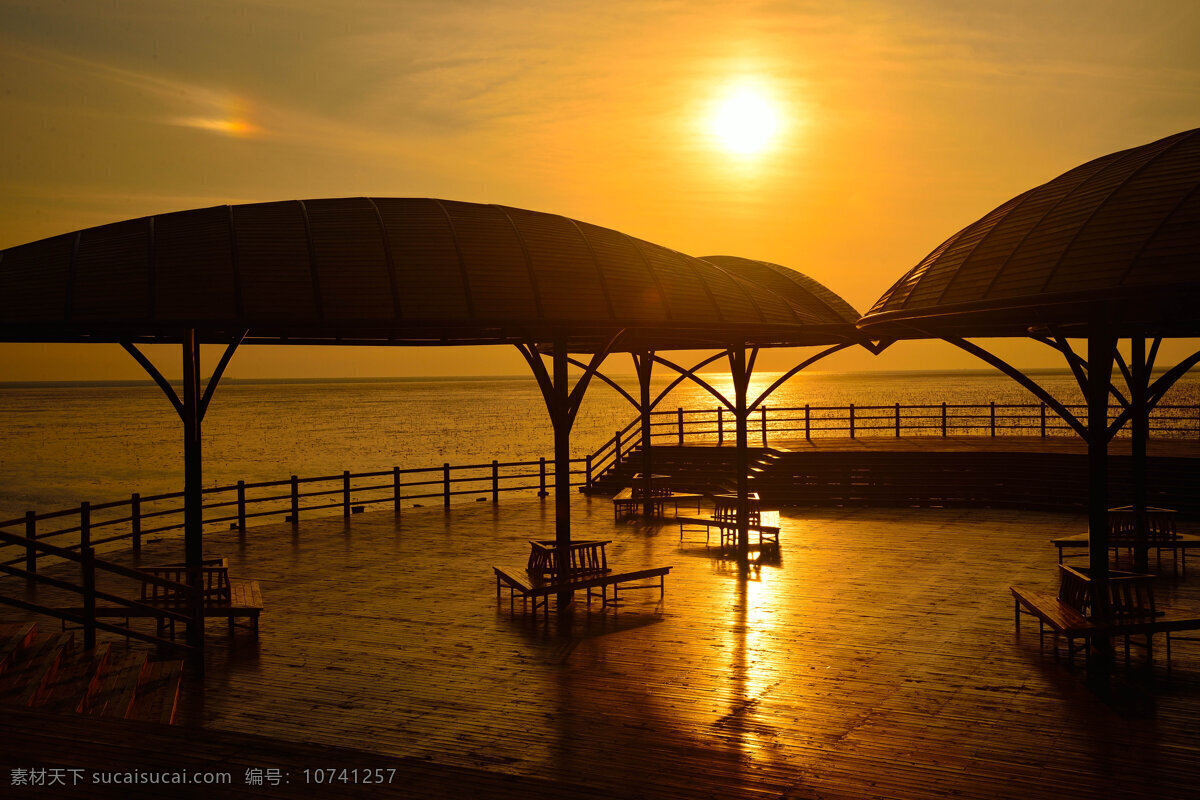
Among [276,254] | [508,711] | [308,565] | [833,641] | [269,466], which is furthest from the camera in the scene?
[269,466]

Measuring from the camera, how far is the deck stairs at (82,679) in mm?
8281

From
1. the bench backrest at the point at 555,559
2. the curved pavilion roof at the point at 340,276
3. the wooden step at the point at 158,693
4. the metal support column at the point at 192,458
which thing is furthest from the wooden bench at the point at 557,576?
the wooden step at the point at 158,693

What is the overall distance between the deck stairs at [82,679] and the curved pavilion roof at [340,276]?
3.84 meters

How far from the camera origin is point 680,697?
9.32 metres

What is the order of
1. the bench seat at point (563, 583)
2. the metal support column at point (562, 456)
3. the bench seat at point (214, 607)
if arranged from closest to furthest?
the bench seat at point (214, 607)
the bench seat at point (563, 583)
the metal support column at point (562, 456)

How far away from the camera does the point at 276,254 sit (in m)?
12.5

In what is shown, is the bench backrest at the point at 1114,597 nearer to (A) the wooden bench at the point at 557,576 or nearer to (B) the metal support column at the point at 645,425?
(A) the wooden bench at the point at 557,576

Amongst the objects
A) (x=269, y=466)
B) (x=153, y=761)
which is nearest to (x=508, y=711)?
(x=153, y=761)

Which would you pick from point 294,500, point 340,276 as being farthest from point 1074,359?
point 294,500

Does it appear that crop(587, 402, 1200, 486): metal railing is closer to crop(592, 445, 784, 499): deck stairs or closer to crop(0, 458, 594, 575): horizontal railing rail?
crop(592, 445, 784, 499): deck stairs

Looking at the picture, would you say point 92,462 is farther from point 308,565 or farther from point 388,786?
point 388,786

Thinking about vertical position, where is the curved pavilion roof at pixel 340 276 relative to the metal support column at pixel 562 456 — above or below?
above

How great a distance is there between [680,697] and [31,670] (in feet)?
19.5

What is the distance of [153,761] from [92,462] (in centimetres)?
8639
